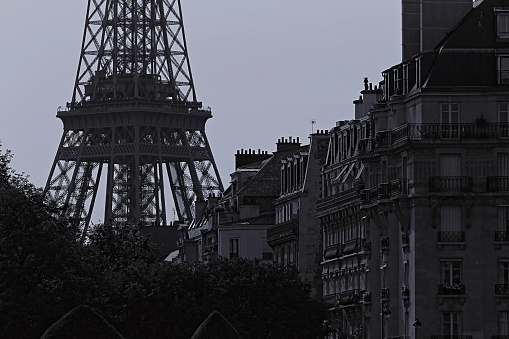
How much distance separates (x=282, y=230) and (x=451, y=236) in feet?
112

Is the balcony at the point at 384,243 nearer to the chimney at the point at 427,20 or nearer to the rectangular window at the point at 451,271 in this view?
the rectangular window at the point at 451,271

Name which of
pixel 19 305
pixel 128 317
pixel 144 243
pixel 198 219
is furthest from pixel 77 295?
pixel 198 219

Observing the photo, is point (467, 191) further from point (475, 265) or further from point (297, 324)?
point (297, 324)

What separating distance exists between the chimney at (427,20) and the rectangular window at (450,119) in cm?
569

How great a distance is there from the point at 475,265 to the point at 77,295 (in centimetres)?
1683

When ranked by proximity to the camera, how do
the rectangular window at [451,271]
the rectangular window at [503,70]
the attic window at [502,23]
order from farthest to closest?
the attic window at [502,23], the rectangular window at [503,70], the rectangular window at [451,271]

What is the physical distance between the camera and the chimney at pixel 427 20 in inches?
4702

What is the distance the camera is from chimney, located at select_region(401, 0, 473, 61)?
119 meters

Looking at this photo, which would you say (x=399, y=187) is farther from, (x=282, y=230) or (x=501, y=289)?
(x=282, y=230)

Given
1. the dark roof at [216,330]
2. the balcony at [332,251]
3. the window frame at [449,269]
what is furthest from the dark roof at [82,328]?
the balcony at [332,251]

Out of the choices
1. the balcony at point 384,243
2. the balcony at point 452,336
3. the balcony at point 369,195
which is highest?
the balcony at point 369,195

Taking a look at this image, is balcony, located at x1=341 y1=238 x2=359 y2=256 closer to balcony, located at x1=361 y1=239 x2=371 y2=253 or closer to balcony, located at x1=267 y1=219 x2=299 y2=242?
balcony, located at x1=361 y1=239 x2=371 y2=253

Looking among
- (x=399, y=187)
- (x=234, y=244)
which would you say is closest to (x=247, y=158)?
(x=234, y=244)

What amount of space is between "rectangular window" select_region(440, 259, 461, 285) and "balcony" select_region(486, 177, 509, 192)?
3375 millimetres
